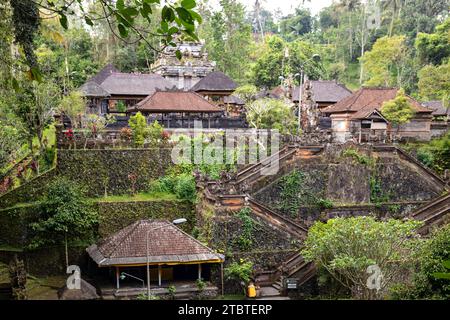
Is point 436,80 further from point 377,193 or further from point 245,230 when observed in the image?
point 245,230

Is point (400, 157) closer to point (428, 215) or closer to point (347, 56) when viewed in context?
point (428, 215)

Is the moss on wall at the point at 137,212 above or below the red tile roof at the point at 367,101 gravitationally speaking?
below

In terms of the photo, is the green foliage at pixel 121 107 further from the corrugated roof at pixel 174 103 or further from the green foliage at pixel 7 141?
the green foliage at pixel 7 141

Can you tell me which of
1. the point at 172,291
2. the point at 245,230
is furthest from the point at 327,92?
the point at 172,291

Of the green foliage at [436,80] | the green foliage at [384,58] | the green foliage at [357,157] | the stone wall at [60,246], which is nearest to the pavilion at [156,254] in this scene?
the stone wall at [60,246]

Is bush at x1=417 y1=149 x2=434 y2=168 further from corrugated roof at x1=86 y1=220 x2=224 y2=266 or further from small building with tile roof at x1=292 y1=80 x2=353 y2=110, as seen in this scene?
corrugated roof at x1=86 y1=220 x2=224 y2=266

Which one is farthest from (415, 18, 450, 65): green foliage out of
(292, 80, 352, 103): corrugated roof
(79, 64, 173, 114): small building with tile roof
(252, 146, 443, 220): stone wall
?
(252, 146, 443, 220): stone wall

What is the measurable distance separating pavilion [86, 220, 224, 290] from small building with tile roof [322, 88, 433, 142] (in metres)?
11.0

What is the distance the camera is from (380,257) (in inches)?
584

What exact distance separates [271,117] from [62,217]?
14.8 meters

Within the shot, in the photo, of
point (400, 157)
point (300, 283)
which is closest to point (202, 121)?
point (400, 157)

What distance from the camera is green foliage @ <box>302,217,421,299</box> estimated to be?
14500mm

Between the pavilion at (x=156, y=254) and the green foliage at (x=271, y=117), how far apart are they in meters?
12.7

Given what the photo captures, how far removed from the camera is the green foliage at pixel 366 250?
1450 centimetres
